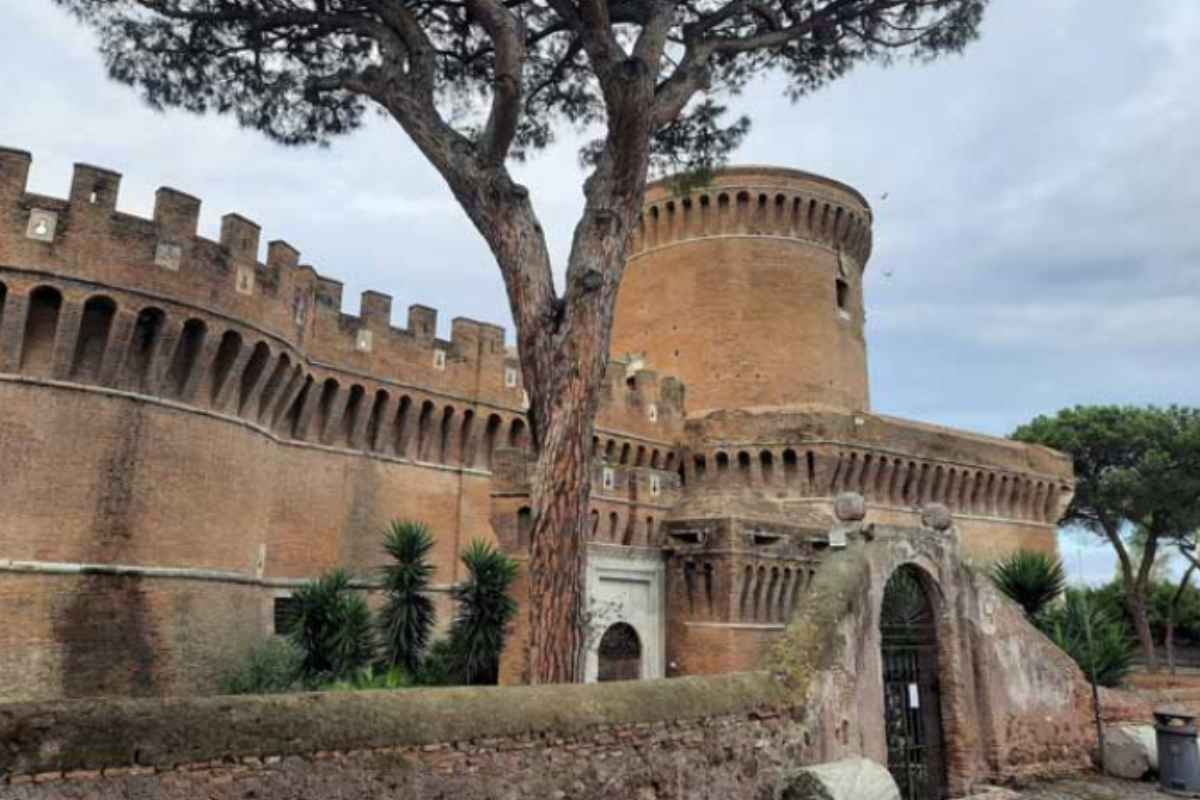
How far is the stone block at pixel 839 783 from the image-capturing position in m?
5.93

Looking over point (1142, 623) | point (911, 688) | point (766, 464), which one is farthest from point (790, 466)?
point (1142, 623)

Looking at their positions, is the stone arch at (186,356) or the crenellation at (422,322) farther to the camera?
the crenellation at (422,322)

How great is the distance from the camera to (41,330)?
1223 centimetres

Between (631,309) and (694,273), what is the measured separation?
291 cm

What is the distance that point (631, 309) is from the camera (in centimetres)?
3006

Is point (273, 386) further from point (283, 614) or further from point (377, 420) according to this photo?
point (283, 614)

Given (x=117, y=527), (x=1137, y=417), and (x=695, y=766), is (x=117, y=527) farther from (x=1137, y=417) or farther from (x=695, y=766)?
(x=1137, y=417)

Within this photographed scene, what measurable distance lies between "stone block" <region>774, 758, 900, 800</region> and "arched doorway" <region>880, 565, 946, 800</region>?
2.55 metres

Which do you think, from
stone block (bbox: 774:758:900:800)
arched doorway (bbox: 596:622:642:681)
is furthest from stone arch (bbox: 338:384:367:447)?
stone block (bbox: 774:758:900:800)

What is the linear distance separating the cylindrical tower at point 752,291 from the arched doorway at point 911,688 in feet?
56.4

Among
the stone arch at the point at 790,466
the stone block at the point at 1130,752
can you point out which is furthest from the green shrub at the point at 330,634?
the stone arch at the point at 790,466

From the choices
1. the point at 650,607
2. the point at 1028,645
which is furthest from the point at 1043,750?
the point at 650,607

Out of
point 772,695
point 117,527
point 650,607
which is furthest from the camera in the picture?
point 650,607

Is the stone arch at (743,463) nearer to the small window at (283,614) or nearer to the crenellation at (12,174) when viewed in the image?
the small window at (283,614)
